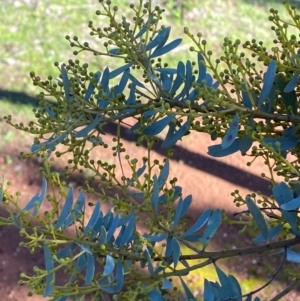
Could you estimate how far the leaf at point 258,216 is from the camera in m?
0.68

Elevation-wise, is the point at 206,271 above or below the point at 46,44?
below

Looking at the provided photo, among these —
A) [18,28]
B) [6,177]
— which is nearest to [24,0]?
[18,28]

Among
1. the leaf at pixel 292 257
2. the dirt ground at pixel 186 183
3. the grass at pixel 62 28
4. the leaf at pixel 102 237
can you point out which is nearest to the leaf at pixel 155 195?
the leaf at pixel 102 237

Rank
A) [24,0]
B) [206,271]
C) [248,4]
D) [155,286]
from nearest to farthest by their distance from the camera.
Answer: [155,286], [206,271], [24,0], [248,4]

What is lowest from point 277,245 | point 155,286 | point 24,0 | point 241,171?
point 241,171

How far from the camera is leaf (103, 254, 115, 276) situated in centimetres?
70

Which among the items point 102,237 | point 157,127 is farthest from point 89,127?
point 102,237

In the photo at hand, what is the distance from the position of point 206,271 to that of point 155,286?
2.21m

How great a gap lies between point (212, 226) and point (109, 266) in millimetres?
157

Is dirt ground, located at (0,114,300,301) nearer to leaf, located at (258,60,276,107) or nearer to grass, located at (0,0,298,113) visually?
grass, located at (0,0,298,113)

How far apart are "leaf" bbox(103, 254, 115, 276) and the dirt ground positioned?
2.01 metres

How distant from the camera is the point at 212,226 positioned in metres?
0.76

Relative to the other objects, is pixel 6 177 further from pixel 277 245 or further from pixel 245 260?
pixel 277 245

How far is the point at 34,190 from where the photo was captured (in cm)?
328
